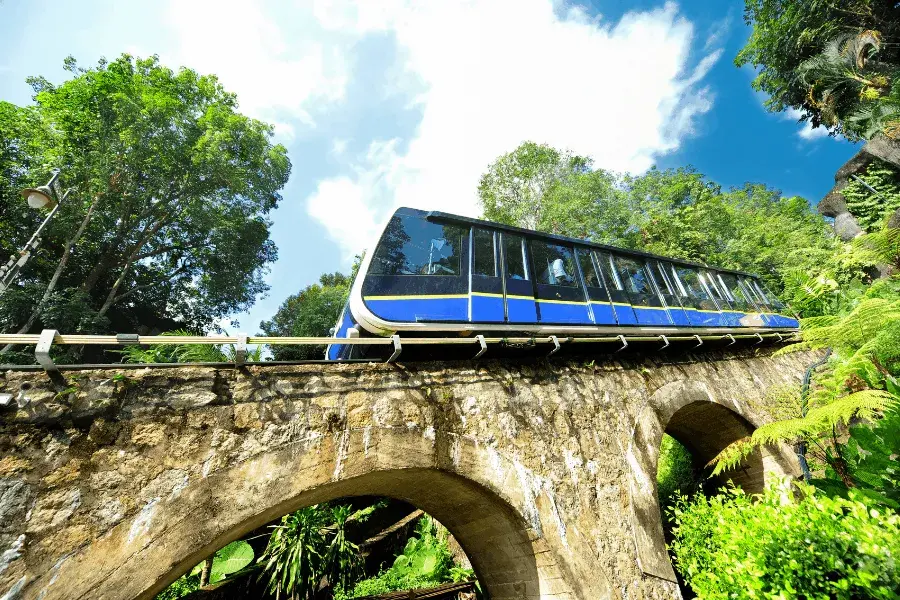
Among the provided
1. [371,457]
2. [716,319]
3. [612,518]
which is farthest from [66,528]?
[716,319]

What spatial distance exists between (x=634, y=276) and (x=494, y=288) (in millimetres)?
4213

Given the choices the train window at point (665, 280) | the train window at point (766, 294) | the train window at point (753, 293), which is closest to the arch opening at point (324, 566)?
the train window at point (665, 280)

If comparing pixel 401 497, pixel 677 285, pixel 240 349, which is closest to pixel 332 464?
pixel 240 349

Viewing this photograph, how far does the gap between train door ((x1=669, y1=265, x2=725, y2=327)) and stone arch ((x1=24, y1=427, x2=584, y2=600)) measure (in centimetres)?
646

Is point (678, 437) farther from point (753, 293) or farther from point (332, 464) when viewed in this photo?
point (332, 464)

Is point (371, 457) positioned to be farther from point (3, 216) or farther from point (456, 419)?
point (3, 216)

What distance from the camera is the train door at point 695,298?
8188 millimetres

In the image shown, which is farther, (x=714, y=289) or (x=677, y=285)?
(x=714, y=289)

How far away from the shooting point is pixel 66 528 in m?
2.07

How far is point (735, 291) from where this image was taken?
1020cm

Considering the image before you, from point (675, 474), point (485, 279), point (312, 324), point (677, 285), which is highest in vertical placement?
point (312, 324)

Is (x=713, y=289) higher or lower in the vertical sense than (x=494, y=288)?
higher

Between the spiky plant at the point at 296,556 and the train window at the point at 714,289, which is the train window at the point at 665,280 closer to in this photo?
the train window at the point at 714,289

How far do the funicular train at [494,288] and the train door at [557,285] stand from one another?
2 centimetres
